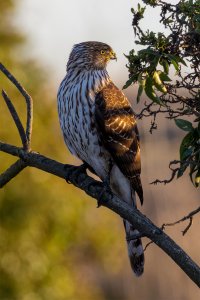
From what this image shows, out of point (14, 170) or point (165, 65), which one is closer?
point (165, 65)

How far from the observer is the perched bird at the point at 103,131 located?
4.47m

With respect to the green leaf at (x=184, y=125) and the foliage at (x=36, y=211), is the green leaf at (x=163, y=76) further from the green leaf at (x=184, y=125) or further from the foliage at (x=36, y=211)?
the foliage at (x=36, y=211)

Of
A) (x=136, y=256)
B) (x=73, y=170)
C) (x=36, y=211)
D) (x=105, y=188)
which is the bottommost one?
(x=105, y=188)

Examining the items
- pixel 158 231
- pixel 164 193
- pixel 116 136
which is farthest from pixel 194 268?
pixel 164 193

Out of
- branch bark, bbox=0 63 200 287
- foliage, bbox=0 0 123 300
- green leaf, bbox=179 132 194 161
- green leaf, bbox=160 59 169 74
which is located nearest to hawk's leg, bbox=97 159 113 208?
branch bark, bbox=0 63 200 287

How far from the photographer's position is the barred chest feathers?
4461 millimetres

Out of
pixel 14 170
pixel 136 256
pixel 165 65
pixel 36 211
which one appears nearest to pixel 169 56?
pixel 165 65

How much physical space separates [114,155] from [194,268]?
1.39 m

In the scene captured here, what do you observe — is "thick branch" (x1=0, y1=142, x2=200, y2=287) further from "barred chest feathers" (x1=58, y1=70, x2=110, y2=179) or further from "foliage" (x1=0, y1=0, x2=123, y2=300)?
"foliage" (x1=0, y1=0, x2=123, y2=300)

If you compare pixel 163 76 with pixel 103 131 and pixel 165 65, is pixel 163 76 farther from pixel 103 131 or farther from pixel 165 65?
pixel 103 131

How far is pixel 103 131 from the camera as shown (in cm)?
449

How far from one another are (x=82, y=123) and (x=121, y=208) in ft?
3.49

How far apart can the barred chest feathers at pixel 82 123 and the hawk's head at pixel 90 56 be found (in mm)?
365

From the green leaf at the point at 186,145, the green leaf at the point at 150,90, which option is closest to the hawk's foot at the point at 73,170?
the green leaf at the point at 186,145
